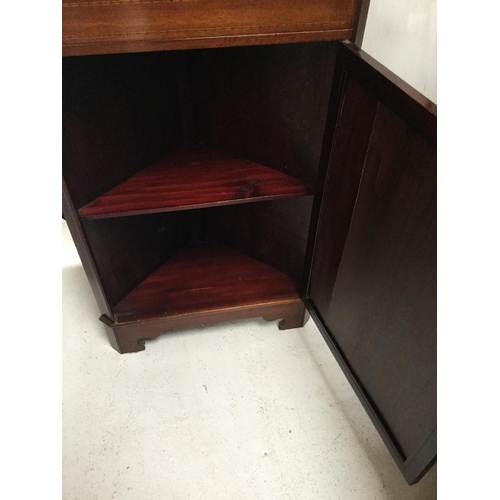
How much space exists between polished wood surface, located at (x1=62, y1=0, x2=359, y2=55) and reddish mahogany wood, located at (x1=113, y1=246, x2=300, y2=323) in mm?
694

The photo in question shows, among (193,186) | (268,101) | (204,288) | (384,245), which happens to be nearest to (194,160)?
(193,186)

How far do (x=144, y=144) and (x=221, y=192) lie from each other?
0.86 ft

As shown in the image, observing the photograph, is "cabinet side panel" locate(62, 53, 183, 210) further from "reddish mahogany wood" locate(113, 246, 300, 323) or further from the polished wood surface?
"reddish mahogany wood" locate(113, 246, 300, 323)

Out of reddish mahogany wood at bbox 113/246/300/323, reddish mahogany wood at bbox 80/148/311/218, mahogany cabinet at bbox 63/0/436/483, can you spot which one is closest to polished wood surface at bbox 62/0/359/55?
mahogany cabinet at bbox 63/0/436/483

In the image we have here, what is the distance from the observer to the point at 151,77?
1053 mm

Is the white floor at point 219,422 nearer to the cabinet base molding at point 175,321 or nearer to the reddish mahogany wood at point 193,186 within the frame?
the cabinet base molding at point 175,321

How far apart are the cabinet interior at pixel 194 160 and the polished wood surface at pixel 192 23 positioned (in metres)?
0.09

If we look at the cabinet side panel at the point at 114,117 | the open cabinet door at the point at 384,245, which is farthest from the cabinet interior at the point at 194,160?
the open cabinet door at the point at 384,245

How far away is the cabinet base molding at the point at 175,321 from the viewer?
3.83ft

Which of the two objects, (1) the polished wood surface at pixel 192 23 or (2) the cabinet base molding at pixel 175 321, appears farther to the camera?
(2) the cabinet base molding at pixel 175 321

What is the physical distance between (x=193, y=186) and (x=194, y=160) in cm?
14

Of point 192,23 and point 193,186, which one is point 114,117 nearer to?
point 193,186

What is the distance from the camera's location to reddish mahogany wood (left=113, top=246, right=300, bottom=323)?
1.18 meters

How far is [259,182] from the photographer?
105 cm
